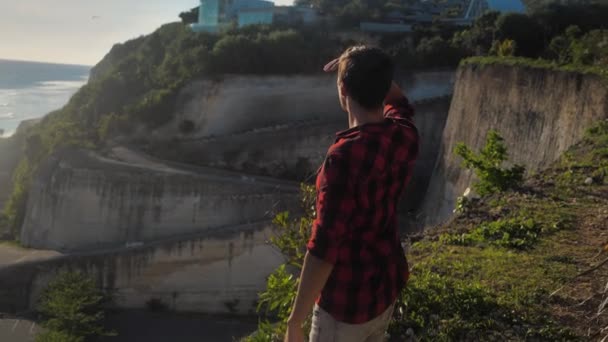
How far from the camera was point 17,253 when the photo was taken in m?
18.9

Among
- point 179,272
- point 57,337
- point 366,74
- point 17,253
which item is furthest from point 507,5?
point 366,74

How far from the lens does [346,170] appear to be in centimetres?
198

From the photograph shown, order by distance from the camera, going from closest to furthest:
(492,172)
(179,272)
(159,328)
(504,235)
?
(504,235) < (492,172) < (159,328) < (179,272)

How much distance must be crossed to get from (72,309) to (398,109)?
41.4 feet

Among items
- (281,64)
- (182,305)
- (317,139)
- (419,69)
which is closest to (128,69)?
(281,64)

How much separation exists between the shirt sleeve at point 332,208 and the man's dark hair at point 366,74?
271 mm

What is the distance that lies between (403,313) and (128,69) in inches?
1090

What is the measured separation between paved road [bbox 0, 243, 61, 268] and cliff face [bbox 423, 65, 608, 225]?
1167cm

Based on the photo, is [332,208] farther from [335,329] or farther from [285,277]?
[285,277]

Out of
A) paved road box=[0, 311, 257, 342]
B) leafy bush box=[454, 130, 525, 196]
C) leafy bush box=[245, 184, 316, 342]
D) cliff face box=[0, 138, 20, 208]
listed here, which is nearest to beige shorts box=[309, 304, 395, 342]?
leafy bush box=[245, 184, 316, 342]

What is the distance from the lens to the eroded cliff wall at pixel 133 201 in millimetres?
18062

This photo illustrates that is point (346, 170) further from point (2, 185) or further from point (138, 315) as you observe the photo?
point (2, 185)

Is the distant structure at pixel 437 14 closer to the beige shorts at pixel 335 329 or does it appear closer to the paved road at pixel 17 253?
the paved road at pixel 17 253

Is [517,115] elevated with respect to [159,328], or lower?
elevated
